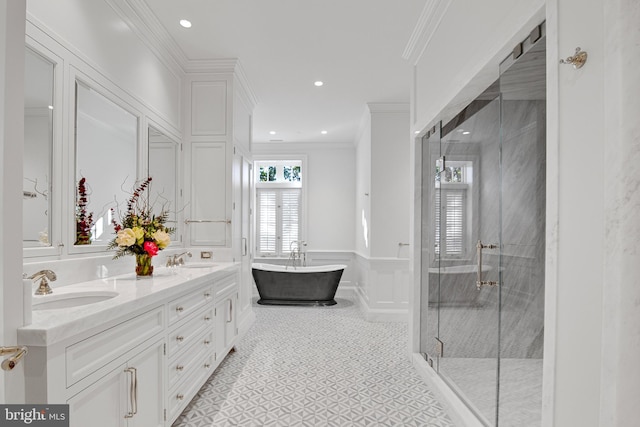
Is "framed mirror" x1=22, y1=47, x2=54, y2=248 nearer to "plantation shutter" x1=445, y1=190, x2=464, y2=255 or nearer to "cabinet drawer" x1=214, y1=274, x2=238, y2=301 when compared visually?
"cabinet drawer" x1=214, y1=274, x2=238, y2=301

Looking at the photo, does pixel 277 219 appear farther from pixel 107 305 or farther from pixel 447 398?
pixel 107 305

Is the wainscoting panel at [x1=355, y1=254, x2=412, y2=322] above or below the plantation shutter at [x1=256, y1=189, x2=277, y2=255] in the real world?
below

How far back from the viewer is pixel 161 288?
190 cm

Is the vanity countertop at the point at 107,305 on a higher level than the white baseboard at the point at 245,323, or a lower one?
higher

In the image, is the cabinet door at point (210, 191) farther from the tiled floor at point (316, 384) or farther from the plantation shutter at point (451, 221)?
the plantation shutter at point (451, 221)

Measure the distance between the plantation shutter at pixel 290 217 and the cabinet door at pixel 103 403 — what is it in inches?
211

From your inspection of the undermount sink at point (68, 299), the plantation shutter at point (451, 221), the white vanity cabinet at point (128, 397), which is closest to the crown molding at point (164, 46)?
the undermount sink at point (68, 299)

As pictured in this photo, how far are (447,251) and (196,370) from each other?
206cm

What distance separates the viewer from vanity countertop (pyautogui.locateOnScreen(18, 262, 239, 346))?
3.61 feet

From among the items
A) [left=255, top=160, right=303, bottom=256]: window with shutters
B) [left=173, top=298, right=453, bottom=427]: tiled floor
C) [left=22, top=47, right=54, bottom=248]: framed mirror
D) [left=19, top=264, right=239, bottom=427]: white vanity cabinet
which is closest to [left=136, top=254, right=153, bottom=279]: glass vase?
[left=19, top=264, right=239, bottom=427]: white vanity cabinet

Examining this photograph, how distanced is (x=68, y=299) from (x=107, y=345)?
0.51 metres

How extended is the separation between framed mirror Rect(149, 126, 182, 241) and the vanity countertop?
0.89 meters

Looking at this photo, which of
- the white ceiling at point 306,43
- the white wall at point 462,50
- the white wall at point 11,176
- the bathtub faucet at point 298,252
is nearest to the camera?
the white wall at point 11,176

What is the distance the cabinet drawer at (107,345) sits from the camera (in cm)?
125
